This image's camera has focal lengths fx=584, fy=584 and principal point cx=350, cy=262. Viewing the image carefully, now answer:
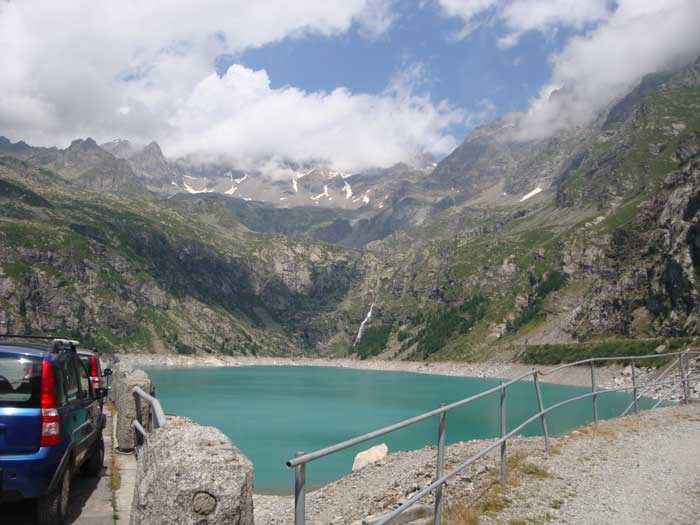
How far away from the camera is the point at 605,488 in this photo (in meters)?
12.9

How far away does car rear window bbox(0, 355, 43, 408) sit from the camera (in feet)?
29.8

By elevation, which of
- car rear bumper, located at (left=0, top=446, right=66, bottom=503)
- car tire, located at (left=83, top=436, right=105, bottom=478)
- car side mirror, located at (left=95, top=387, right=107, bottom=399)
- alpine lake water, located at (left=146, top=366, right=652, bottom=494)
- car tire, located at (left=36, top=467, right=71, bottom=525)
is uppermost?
car side mirror, located at (left=95, top=387, right=107, bottom=399)

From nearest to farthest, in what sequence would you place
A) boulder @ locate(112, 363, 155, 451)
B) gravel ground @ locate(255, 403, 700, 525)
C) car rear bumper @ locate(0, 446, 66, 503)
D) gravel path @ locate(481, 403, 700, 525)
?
car rear bumper @ locate(0, 446, 66, 503) → gravel path @ locate(481, 403, 700, 525) → gravel ground @ locate(255, 403, 700, 525) → boulder @ locate(112, 363, 155, 451)

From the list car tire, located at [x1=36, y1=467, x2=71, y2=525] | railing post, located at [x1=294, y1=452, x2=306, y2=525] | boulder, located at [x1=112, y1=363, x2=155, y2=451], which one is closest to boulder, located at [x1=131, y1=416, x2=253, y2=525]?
railing post, located at [x1=294, y1=452, x2=306, y2=525]

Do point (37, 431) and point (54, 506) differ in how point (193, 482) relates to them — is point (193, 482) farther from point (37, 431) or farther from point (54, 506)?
point (54, 506)

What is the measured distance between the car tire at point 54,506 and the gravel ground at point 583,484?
6.69m

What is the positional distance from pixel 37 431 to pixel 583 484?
1134 cm

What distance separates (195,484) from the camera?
19.9 ft

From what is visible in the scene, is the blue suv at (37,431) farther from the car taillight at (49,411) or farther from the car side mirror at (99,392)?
the car side mirror at (99,392)

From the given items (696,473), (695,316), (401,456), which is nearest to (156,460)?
(696,473)

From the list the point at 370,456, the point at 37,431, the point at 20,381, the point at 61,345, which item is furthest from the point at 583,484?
the point at 370,456

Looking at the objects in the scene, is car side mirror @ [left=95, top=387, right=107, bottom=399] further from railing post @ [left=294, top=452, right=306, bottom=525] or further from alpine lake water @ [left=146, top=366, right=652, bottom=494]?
railing post @ [left=294, top=452, right=306, bottom=525]

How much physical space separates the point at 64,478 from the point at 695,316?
147 meters

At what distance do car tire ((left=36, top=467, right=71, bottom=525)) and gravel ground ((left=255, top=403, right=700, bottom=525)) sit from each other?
669 centimetres
